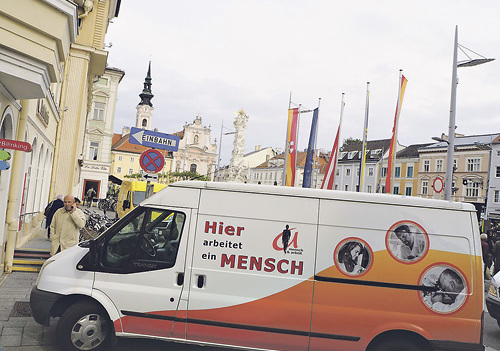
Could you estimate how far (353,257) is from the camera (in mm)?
5719

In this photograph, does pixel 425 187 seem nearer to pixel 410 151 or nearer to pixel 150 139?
pixel 410 151

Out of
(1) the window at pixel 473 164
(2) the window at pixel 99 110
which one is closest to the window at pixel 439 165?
(1) the window at pixel 473 164

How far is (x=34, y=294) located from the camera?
6020 mm

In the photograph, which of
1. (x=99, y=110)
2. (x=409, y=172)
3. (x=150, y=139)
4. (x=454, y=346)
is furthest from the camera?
(x=409, y=172)

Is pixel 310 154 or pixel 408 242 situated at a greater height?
pixel 310 154

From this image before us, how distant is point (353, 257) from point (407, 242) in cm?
66

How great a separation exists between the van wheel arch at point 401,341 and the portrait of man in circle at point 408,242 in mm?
881

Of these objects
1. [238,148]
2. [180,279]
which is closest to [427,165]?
[238,148]

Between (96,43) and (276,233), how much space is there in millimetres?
16008

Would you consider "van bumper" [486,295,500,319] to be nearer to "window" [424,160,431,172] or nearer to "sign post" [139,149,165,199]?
"sign post" [139,149,165,199]

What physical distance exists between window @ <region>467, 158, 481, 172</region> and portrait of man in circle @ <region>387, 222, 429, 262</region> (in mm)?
60374

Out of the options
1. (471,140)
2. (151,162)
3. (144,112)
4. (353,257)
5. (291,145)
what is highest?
(144,112)

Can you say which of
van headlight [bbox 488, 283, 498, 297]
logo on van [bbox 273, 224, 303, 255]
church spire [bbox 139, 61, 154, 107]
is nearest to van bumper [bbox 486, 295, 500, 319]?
van headlight [bbox 488, 283, 498, 297]

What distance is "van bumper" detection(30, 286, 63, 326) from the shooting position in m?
5.91
